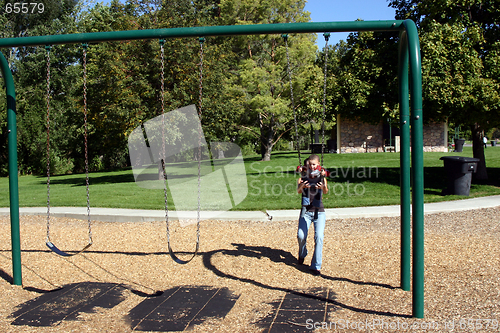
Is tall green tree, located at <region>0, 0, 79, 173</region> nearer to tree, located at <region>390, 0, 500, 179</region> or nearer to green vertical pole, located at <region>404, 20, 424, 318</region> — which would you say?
tree, located at <region>390, 0, 500, 179</region>

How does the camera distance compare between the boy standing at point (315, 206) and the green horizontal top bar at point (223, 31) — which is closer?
the green horizontal top bar at point (223, 31)

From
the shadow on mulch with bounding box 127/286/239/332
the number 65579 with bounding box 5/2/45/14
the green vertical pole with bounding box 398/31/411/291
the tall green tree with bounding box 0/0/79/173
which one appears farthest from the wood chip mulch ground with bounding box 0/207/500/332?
the number 65579 with bounding box 5/2/45/14

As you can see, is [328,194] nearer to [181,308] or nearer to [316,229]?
[316,229]

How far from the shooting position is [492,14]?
40.7 ft

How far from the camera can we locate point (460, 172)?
1085cm

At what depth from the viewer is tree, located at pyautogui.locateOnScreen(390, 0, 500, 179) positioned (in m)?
11.0

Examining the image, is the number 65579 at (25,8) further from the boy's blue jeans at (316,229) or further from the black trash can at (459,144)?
the boy's blue jeans at (316,229)

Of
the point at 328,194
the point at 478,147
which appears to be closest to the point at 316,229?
the point at 328,194

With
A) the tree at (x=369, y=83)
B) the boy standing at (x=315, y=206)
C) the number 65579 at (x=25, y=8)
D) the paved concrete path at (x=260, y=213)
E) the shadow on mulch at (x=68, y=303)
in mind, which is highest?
the number 65579 at (x=25, y=8)

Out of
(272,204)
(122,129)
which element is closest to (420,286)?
(272,204)

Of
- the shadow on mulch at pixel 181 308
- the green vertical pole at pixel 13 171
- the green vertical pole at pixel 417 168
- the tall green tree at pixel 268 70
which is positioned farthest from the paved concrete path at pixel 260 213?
the tall green tree at pixel 268 70

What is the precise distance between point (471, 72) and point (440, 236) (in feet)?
21.4

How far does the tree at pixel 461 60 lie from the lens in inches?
433

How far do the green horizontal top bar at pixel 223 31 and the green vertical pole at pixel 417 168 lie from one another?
2.05 feet
